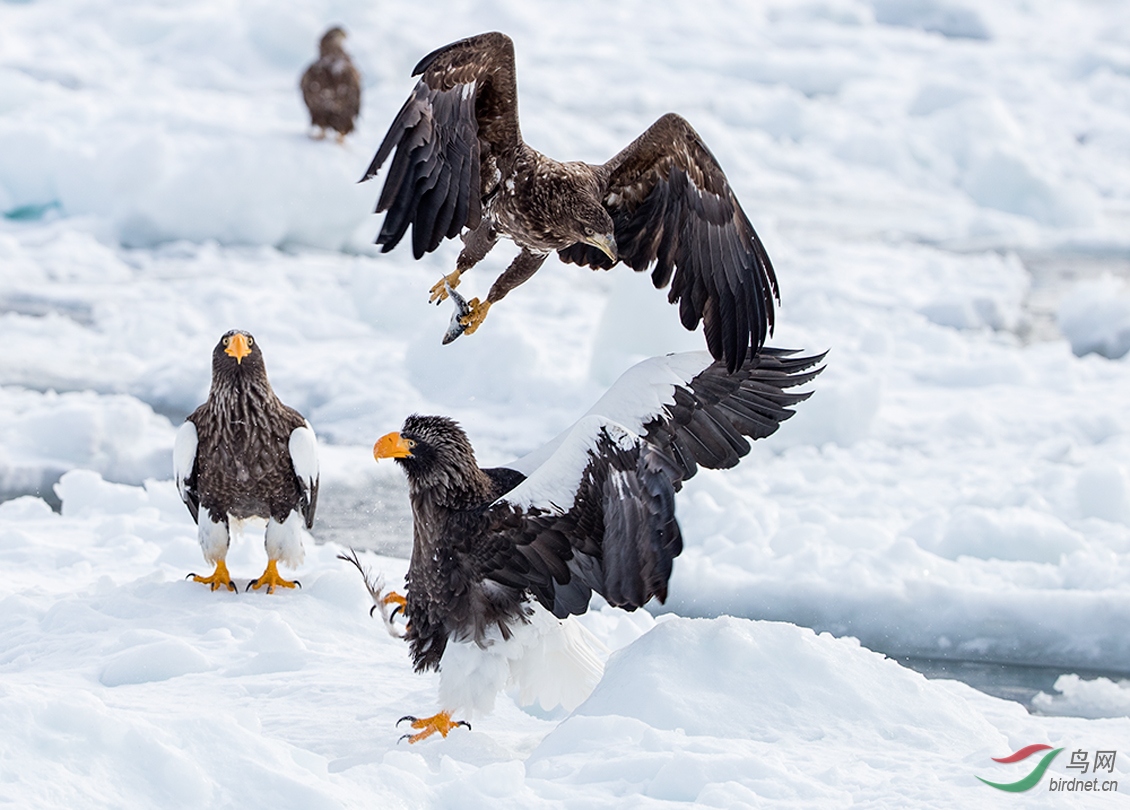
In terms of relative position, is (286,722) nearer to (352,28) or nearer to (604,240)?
(604,240)

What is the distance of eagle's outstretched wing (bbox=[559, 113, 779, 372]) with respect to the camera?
3.86m

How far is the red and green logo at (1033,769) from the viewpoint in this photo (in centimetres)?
325

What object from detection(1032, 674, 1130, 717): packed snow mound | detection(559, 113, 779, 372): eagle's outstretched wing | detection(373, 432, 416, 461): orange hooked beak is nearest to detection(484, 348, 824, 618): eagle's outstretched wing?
detection(559, 113, 779, 372): eagle's outstretched wing

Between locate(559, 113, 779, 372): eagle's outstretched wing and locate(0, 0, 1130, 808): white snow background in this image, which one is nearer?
locate(0, 0, 1130, 808): white snow background

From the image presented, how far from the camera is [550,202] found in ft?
11.9

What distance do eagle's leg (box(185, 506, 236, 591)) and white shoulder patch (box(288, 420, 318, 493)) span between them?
324mm

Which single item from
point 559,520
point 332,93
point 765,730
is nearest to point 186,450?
point 559,520

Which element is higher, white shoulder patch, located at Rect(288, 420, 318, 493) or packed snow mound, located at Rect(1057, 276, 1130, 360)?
packed snow mound, located at Rect(1057, 276, 1130, 360)

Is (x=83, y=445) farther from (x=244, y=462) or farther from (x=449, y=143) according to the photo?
(x=449, y=143)

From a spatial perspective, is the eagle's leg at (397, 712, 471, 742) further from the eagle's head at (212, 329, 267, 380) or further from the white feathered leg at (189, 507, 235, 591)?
the eagle's head at (212, 329, 267, 380)

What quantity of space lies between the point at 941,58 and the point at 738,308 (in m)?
28.2

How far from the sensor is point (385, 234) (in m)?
3.12

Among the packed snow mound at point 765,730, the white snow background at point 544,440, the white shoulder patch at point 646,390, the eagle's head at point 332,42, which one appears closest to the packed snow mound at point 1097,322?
the white snow background at point 544,440

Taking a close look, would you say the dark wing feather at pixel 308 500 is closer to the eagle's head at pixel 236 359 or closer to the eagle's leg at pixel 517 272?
the eagle's head at pixel 236 359
